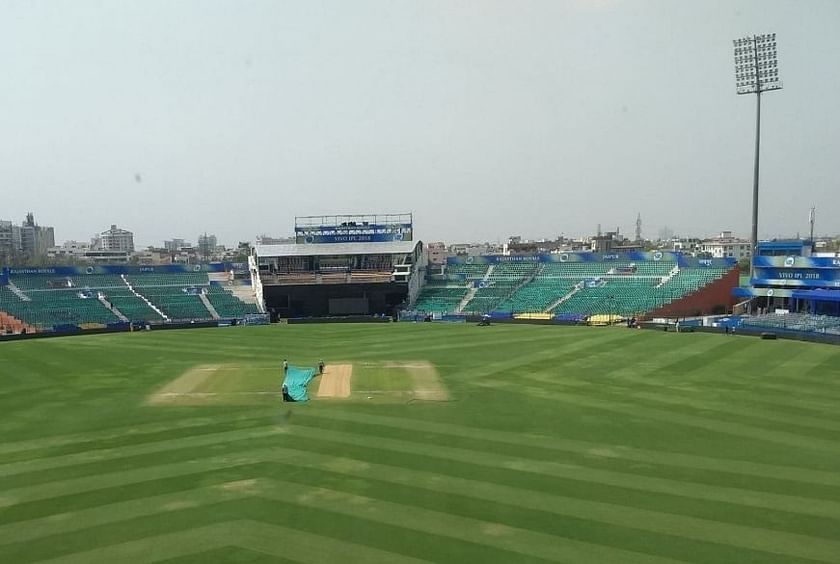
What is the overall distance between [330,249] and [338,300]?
624cm

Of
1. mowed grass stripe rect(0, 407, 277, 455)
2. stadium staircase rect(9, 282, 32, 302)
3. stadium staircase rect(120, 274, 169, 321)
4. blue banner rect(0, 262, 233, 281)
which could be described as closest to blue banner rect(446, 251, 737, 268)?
blue banner rect(0, 262, 233, 281)

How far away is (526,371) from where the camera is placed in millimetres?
36500

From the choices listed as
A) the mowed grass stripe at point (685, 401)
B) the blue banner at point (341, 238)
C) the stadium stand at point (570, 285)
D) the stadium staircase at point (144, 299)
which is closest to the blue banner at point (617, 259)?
the stadium stand at point (570, 285)

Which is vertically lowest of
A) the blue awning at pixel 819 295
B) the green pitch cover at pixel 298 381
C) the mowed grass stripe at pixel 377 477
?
the green pitch cover at pixel 298 381

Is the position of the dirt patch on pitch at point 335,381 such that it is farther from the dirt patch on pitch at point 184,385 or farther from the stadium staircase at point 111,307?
the stadium staircase at point 111,307

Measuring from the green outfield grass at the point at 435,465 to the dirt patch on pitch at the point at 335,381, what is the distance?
2.56ft

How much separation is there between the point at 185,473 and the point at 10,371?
1038 inches

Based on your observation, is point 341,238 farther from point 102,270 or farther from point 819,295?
point 819,295

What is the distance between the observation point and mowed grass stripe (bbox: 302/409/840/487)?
18703mm

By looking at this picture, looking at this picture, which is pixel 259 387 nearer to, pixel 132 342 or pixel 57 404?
pixel 57 404

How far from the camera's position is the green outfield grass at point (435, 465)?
47.0ft

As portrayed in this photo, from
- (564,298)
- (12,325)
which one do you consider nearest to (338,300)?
(564,298)

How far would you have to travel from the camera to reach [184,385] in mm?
32625

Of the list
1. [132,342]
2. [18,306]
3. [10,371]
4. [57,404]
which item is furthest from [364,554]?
[18,306]
